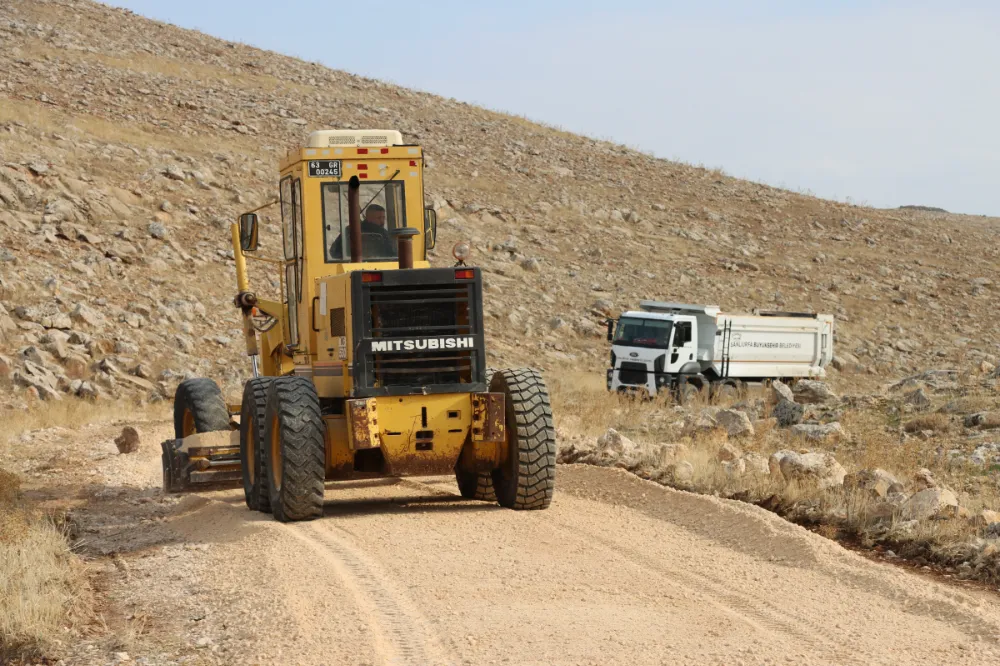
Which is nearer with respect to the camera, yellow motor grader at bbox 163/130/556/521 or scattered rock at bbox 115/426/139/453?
yellow motor grader at bbox 163/130/556/521

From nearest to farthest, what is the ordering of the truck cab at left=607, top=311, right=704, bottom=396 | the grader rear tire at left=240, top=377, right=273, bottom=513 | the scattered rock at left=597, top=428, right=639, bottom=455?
1. the grader rear tire at left=240, top=377, right=273, bottom=513
2. the scattered rock at left=597, top=428, right=639, bottom=455
3. the truck cab at left=607, top=311, right=704, bottom=396

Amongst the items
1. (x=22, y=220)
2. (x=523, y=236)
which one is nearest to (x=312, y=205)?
(x=22, y=220)

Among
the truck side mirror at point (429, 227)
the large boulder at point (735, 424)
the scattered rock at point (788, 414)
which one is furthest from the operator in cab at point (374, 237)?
the scattered rock at point (788, 414)

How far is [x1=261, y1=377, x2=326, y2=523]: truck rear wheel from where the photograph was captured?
10867mm

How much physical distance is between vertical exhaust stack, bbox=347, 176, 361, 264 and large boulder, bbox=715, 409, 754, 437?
25.3ft

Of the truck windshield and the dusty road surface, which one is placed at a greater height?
the truck windshield

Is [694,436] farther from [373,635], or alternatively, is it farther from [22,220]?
[22,220]

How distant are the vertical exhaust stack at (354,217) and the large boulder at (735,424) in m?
7.71

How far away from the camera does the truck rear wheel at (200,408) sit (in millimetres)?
13742

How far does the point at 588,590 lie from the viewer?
8422 mm

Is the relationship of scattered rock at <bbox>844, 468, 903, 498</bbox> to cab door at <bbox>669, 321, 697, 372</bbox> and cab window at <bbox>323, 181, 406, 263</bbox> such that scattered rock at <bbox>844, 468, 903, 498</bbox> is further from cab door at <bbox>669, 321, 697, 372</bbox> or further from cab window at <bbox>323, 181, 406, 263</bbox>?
cab door at <bbox>669, 321, 697, 372</bbox>

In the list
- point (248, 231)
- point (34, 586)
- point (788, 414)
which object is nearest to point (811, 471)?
point (248, 231)

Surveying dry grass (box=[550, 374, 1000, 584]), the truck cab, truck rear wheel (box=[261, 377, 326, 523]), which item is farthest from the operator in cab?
the truck cab

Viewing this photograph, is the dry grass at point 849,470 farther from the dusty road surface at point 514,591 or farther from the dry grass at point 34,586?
the dry grass at point 34,586
